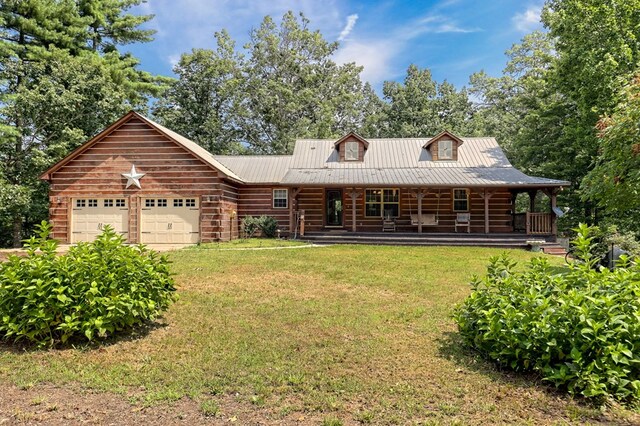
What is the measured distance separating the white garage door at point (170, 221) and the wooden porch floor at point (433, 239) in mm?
5341

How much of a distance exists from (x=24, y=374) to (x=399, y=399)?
4045mm

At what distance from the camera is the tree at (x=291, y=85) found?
34.6 meters

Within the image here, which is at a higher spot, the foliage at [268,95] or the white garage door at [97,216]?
the foliage at [268,95]

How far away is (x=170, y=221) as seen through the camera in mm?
17281

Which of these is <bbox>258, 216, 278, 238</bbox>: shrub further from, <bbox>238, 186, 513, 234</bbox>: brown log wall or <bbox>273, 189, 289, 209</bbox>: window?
<bbox>273, 189, 289, 209</bbox>: window

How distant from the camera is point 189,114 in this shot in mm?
34219

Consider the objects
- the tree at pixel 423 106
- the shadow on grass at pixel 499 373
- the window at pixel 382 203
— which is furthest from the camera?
the tree at pixel 423 106

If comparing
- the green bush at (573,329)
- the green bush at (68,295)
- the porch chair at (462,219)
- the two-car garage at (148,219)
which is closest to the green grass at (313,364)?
the green bush at (573,329)

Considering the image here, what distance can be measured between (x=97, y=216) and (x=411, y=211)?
1572 centimetres

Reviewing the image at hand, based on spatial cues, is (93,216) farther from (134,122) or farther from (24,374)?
(24,374)

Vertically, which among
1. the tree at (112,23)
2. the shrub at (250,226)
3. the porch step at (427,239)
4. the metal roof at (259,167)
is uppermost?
the tree at (112,23)

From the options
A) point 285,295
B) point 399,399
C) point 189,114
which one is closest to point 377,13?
point 285,295

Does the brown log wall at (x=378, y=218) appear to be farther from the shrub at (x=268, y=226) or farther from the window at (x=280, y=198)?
the shrub at (x=268, y=226)

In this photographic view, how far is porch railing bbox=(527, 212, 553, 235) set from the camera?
17.0 meters
